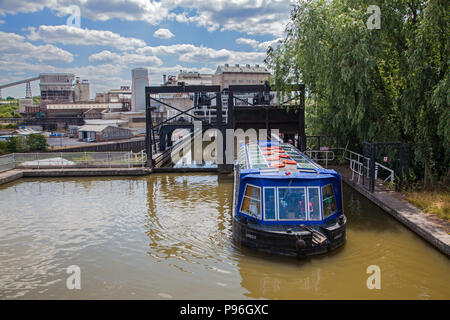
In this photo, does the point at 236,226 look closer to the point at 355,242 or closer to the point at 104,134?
the point at 355,242

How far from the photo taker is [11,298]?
922 centimetres

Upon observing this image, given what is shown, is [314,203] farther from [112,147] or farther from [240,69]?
[240,69]

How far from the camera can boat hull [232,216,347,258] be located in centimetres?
1077

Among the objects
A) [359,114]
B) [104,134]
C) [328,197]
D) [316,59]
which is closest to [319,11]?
[316,59]

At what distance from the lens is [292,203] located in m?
11.7

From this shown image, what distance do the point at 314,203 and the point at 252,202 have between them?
1.99 meters

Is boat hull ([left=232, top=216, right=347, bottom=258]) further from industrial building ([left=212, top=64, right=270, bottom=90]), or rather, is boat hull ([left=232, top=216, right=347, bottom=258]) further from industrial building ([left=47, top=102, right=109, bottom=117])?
industrial building ([left=212, top=64, right=270, bottom=90])

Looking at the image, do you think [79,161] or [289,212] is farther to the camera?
[79,161]

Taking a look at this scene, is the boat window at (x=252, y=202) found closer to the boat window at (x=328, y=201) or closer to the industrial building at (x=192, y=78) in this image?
the boat window at (x=328, y=201)

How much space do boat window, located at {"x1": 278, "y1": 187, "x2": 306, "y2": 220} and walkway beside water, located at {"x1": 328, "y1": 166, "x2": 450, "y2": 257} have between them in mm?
4328

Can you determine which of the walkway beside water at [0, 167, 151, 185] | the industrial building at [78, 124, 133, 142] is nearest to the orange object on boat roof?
the walkway beside water at [0, 167, 151, 185]

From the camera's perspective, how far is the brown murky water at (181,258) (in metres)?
9.47

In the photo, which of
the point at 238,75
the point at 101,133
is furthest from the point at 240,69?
the point at 101,133
